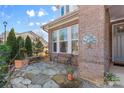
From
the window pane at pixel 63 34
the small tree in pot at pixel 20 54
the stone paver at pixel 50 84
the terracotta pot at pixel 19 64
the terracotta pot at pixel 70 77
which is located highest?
the window pane at pixel 63 34

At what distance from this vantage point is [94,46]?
6.97 m

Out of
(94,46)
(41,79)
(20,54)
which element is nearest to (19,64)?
(20,54)

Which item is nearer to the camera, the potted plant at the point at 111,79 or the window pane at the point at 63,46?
the potted plant at the point at 111,79

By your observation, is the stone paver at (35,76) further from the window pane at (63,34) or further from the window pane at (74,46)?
the window pane at (63,34)

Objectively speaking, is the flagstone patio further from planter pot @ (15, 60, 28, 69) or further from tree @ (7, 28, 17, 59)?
tree @ (7, 28, 17, 59)

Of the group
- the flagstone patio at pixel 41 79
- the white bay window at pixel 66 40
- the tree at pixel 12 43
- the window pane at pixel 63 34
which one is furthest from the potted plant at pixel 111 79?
the window pane at pixel 63 34

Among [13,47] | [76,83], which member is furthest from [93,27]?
[13,47]

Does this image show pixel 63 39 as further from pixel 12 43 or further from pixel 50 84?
pixel 50 84

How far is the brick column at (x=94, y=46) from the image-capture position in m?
6.74

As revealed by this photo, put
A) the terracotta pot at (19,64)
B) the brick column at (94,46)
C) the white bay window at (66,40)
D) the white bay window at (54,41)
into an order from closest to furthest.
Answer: the brick column at (94,46), the terracotta pot at (19,64), the white bay window at (66,40), the white bay window at (54,41)

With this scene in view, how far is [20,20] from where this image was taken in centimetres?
901

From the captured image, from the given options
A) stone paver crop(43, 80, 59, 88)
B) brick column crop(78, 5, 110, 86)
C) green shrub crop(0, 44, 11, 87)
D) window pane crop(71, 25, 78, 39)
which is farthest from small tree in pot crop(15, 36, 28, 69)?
window pane crop(71, 25, 78, 39)

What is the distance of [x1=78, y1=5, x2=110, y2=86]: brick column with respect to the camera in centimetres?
674

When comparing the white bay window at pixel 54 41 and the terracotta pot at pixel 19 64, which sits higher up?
the white bay window at pixel 54 41
